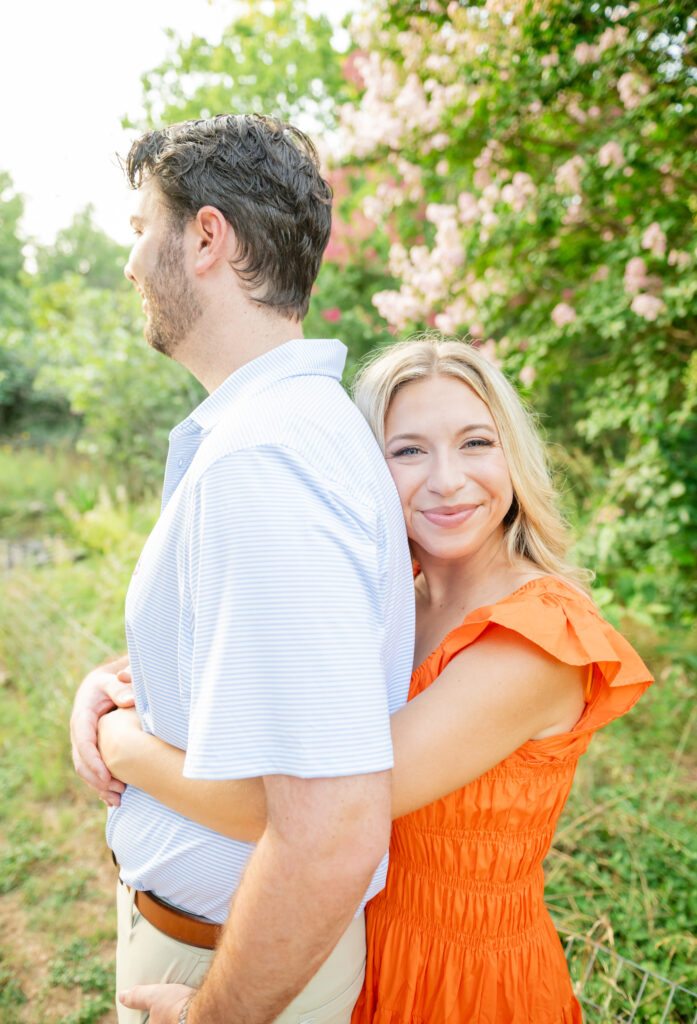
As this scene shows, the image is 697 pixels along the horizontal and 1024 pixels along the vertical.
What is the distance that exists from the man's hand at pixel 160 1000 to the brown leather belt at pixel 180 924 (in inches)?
2.9

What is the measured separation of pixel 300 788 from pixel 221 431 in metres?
0.52

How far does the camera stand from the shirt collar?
1.18m

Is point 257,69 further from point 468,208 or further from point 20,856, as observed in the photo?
point 20,856

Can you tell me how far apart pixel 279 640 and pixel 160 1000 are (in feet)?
2.70

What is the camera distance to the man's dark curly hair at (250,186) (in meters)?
1.33

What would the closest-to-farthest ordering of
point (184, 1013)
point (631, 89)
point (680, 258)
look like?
point (184, 1013) < point (631, 89) < point (680, 258)

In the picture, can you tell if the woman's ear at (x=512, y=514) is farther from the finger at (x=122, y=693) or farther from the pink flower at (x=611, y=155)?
the pink flower at (x=611, y=155)

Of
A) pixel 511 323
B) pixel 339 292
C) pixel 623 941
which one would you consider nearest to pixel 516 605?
pixel 623 941

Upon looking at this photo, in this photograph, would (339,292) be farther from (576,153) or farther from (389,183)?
(576,153)

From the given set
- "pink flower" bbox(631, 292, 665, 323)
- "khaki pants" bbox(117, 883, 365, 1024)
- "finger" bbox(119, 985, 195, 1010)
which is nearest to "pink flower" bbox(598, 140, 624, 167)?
"pink flower" bbox(631, 292, 665, 323)

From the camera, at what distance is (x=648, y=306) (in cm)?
339

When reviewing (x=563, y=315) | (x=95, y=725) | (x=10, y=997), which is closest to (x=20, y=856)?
(x=10, y=997)

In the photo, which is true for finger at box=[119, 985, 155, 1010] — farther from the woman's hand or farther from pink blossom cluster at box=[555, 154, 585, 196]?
pink blossom cluster at box=[555, 154, 585, 196]

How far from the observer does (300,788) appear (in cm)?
85
